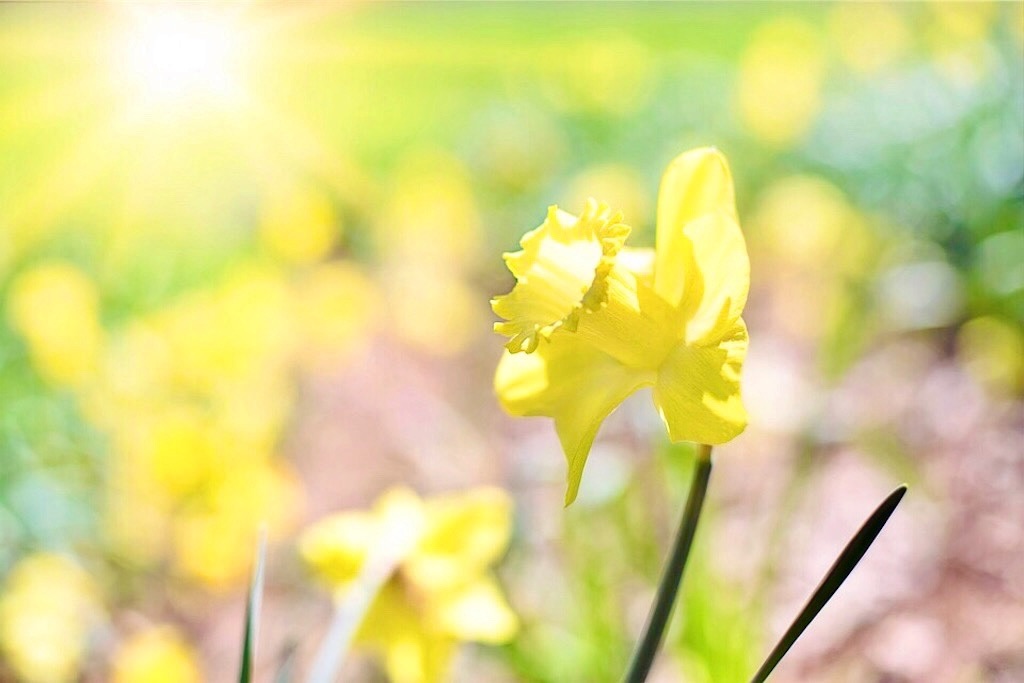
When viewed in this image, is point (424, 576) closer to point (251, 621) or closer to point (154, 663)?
point (251, 621)

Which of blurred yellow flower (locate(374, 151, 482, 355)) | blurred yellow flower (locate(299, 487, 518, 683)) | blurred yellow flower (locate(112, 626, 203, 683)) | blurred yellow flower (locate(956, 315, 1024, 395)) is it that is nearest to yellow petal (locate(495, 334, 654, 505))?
blurred yellow flower (locate(299, 487, 518, 683))

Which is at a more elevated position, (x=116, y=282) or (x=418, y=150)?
(x=418, y=150)

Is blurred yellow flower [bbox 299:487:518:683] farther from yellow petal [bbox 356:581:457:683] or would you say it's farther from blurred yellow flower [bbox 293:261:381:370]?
blurred yellow flower [bbox 293:261:381:370]

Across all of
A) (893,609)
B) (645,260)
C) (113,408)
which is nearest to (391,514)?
(645,260)

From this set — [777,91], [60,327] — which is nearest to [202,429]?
[60,327]

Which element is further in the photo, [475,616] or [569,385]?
[475,616]

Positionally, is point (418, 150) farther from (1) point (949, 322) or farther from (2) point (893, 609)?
(2) point (893, 609)
